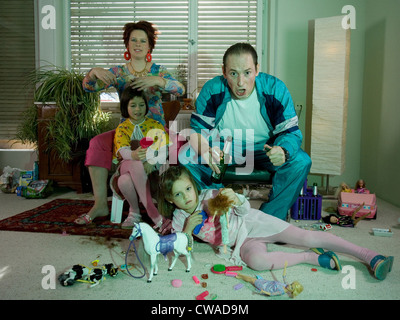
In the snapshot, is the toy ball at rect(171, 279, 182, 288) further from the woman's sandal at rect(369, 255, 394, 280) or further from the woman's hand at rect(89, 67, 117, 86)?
the woman's hand at rect(89, 67, 117, 86)

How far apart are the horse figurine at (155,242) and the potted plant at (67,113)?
1.74 m

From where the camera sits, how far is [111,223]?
2.13 meters

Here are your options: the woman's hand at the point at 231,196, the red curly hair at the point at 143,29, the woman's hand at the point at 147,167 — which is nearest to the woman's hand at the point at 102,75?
the red curly hair at the point at 143,29

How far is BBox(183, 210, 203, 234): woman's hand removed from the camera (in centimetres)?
151

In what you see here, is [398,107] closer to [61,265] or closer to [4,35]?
[61,265]

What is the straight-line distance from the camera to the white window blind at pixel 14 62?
143 inches

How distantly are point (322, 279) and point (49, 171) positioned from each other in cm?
240

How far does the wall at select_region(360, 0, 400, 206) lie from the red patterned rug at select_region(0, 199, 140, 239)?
2.04 meters

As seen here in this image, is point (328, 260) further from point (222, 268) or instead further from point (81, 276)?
point (81, 276)

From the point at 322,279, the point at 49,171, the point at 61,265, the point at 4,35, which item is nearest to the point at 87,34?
the point at 4,35

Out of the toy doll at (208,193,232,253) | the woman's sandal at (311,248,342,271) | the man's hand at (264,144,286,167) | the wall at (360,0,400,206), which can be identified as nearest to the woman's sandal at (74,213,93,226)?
the toy doll at (208,193,232,253)

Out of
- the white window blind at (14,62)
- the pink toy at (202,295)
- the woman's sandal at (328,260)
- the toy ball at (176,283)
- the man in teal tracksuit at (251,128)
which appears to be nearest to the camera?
the pink toy at (202,295)

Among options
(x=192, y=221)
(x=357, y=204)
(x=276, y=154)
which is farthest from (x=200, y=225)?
(x=357, y=204)

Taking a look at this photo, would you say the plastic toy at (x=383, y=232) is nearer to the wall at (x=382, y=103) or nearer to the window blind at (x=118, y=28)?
the wall at (x=382, y=103)
